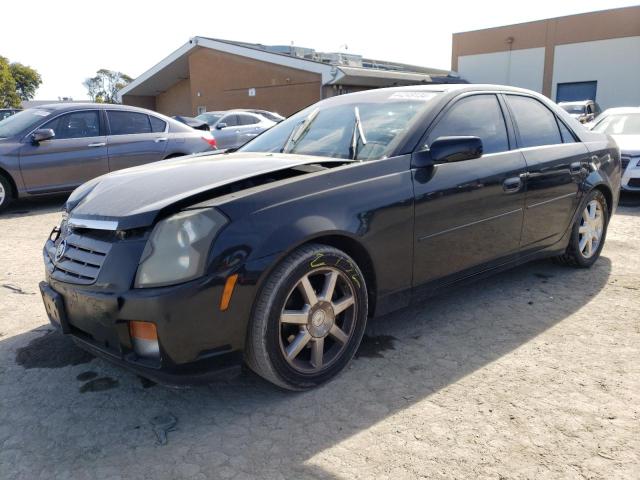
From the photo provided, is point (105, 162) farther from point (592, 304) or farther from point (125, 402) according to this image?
point (592, 304)

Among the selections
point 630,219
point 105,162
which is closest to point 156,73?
point 105,162

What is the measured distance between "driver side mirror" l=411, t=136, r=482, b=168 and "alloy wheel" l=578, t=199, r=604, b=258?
191cm

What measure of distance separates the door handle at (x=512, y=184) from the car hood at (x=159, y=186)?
4.40 feet

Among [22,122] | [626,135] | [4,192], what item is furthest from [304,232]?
[626,135]

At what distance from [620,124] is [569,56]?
26.4 metres

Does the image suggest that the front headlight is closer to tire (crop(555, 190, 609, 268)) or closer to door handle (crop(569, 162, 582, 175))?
door handle (crop(569, 162, 582, 175))

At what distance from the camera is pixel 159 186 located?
8.93ft

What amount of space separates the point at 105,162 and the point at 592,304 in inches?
273

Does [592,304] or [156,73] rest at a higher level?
[156,73]

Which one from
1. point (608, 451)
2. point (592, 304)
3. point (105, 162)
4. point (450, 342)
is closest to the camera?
point (608, 451)

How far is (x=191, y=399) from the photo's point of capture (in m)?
2.66

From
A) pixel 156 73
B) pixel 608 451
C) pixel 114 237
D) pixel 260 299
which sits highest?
pixel 156 73

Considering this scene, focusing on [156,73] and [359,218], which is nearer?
[359,218]

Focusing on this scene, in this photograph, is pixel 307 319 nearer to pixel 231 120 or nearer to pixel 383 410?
pixel 383 410
